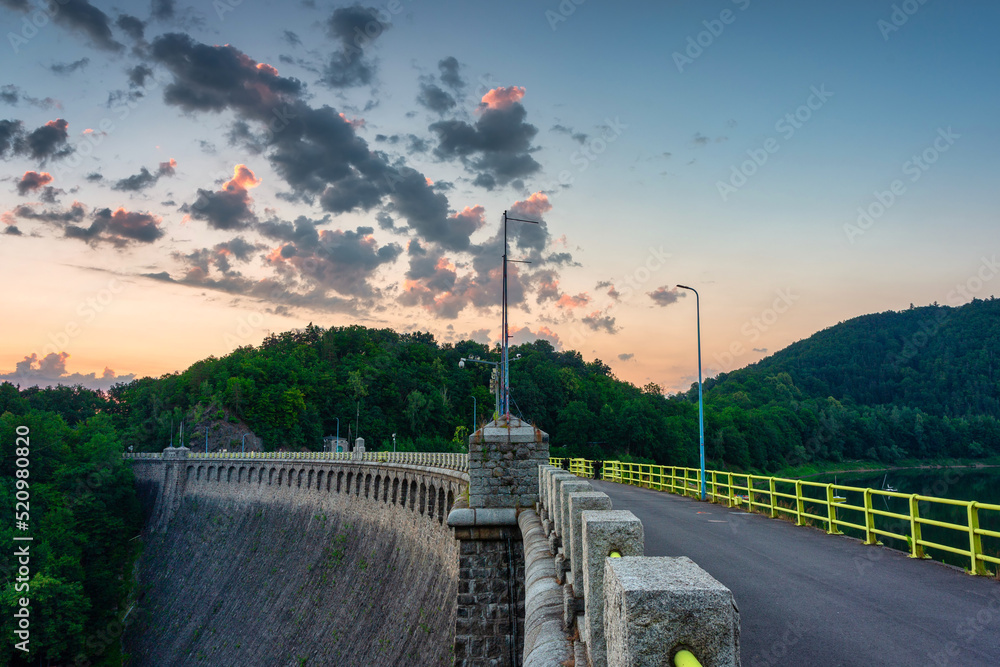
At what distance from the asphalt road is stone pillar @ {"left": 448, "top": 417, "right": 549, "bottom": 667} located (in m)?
3.91

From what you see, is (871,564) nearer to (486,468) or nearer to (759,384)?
(486,468)

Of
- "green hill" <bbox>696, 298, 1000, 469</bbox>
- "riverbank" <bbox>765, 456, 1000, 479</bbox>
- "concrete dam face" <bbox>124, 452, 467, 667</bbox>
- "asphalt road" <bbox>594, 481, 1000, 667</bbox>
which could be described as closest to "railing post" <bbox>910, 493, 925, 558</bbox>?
"asphalt road" <bbox>594, 481, 1000, 667</bbox>

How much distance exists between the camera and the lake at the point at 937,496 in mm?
47531

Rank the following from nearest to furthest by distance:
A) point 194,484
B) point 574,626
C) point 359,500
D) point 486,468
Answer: point 574,626, point 486,468, point 359,500, point 194,484

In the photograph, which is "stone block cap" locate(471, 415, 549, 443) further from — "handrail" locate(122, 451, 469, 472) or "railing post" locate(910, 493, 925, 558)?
"handrail" locate(122, 451, 469, 472)

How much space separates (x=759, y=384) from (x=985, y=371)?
56.4m

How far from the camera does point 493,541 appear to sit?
16.3 meters

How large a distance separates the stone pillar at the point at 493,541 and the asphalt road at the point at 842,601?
12.8 feet

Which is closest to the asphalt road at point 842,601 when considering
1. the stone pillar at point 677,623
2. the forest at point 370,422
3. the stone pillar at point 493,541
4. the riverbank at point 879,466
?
the stone pillar at point 493,541

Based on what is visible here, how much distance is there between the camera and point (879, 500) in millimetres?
80000

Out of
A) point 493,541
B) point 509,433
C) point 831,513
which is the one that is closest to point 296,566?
point 493,541

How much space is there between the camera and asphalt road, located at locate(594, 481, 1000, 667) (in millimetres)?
6164

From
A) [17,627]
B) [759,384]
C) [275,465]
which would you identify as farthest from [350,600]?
[759,384]

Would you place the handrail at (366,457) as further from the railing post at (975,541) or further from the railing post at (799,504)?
the railing post at (975,541)
